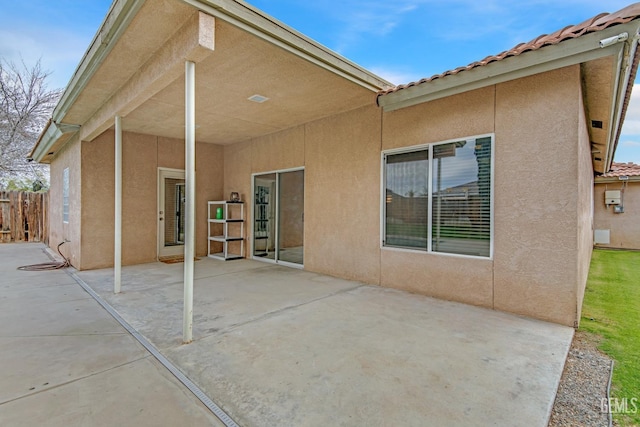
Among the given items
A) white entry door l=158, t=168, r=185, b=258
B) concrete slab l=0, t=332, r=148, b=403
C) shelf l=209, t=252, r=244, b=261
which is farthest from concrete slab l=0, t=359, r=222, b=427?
white entry door l=158, t=168, r=185, b=258

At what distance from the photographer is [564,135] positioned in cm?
338

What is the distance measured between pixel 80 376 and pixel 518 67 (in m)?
4.90

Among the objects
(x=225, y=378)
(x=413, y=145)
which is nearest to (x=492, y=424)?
(x=225, y=378)

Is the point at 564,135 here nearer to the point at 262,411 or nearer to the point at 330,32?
the point at 262,411

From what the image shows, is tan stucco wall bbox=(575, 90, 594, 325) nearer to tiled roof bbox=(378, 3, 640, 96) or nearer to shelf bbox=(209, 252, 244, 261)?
tiled roof bbox=(378, 3, 640, 96)

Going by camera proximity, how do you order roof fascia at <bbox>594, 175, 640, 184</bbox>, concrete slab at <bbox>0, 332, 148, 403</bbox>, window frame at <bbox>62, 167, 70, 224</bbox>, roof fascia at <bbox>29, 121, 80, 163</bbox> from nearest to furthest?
concrete slab at <bbox>0, 332, 148, 403</bbox> → roof fascia at <bbox>29, 121, 80, 163</bbox> → window frame at <bbox>62, 167, 70, 224</bbox> → roof fascia at <bbox>594, 175, 640, 184</bbox>

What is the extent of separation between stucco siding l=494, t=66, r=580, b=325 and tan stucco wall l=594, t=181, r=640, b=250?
383 inches

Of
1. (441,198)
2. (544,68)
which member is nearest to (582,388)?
(441,198)

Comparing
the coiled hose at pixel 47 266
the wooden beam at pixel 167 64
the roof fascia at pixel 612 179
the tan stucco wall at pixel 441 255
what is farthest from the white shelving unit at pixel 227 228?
the roof fascia at pixel 612 179

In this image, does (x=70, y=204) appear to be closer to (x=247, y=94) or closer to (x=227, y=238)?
(x=227, y=238)

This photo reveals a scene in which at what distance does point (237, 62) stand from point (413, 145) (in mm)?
2664

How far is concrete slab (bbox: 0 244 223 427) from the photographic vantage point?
6.13 ft

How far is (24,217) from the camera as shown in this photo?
11086mm

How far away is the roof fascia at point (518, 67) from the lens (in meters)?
2.83
